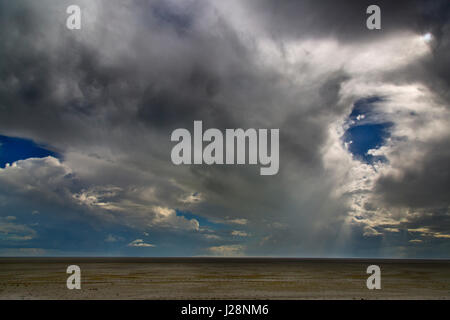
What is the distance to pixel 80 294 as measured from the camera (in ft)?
114
